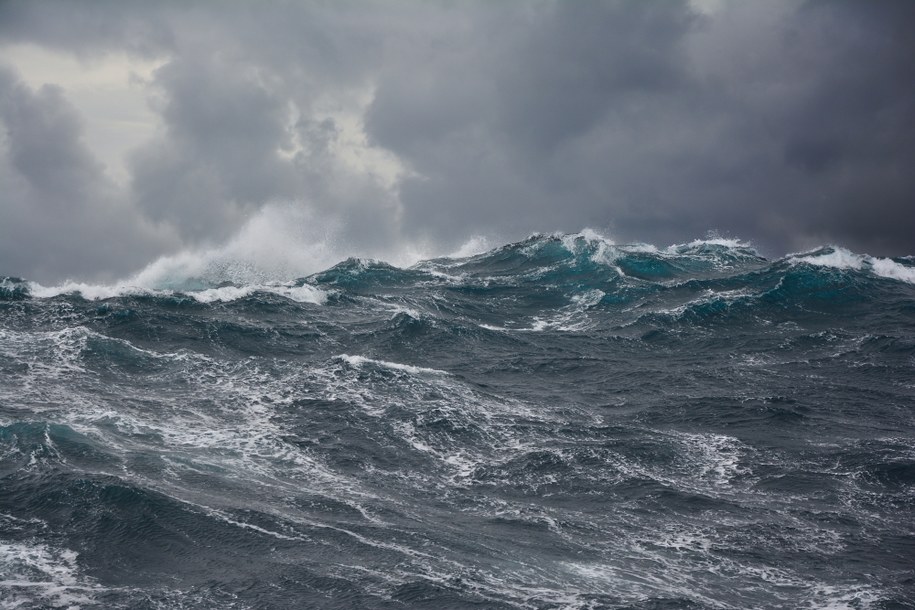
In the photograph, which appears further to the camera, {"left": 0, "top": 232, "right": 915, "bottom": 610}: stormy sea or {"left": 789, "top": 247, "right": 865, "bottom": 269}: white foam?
{"left": 789, "top": 247, "right": 865, "bottom": 269}: white foam

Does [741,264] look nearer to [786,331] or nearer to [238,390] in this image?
[786,331]

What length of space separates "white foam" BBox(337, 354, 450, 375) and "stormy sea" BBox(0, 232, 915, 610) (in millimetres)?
618

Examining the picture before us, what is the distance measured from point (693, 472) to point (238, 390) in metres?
44.6

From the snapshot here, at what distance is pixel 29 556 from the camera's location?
163ft

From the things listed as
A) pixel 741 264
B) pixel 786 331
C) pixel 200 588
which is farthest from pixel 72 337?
pixel 741 264

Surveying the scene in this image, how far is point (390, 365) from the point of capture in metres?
91.2

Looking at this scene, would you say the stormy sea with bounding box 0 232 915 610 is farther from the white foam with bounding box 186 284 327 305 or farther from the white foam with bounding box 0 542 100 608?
the white foam with bounding box 186 284 327 305

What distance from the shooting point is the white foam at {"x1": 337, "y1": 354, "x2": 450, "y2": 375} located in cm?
9056

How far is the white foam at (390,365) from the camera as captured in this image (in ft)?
297

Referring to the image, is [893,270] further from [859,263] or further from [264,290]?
[264,290]

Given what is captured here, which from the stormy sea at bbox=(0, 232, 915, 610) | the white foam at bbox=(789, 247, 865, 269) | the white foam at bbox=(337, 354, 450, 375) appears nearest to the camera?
the stormy sea at bbox=(0, 232, 915, 610)

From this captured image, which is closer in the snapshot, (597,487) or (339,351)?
(597,487)

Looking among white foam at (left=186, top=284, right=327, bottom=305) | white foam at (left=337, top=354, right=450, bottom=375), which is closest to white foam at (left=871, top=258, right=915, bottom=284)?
white foam at (left=337, top=354, right=450, bottom=375)

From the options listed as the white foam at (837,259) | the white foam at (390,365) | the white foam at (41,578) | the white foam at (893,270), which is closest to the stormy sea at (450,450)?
the white foam at (41,578)
